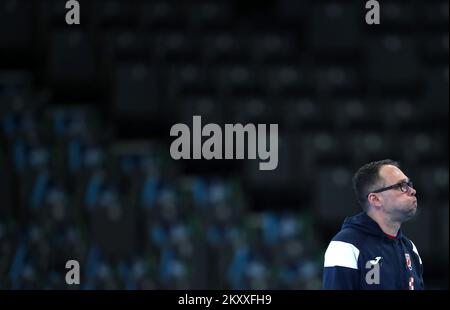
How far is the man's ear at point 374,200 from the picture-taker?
284 cm

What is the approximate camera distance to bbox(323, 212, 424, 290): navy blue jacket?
107 inches

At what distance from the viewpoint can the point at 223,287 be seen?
17.2 ft

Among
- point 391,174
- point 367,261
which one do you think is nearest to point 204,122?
point 391,174

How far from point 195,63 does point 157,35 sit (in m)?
0.31

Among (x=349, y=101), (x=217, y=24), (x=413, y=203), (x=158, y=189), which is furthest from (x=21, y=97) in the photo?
(x=413, y=203)

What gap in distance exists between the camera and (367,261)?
2768 millimetres

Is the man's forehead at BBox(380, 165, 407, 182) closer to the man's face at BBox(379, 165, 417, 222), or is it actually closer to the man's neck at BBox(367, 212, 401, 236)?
the man's face at BBox(379, 165, 417, 222)

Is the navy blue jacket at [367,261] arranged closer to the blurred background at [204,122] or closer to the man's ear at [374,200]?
the man's ear at [374,200]

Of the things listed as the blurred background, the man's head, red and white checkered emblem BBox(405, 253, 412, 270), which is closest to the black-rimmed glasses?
the man's head

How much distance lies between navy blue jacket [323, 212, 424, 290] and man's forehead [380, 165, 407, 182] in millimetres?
121

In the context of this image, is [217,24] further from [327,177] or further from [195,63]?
[327,177]

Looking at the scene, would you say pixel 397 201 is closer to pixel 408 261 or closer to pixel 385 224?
pixel 385 224

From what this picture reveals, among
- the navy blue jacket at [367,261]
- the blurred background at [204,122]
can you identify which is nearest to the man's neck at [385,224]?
the navy blue jacket at [367,261]

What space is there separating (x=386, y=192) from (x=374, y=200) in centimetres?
4
